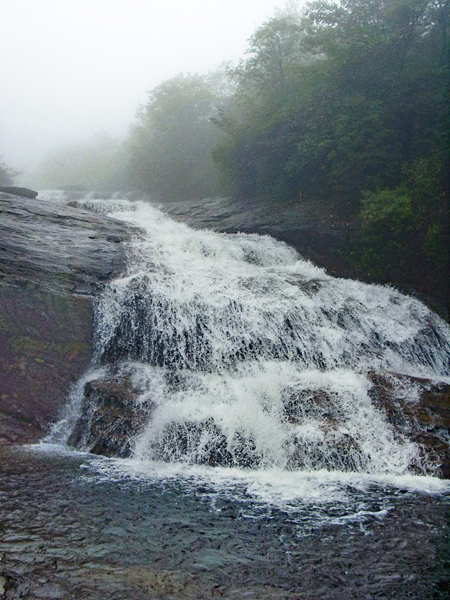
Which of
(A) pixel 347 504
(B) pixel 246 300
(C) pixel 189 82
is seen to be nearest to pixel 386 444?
(A) pixel 347 504

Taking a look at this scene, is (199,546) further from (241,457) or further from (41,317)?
(41,317)

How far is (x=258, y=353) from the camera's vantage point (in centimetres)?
924

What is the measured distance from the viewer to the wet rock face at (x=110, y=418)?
23.3 feet

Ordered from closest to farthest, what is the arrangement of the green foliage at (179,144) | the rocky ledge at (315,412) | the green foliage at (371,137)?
the rocky ledge at (315,412) → the green foliage at (371,137) → the green foliage at (179,144)

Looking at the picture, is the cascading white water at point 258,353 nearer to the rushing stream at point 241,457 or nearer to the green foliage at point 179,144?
the rushing stream at point 241,457

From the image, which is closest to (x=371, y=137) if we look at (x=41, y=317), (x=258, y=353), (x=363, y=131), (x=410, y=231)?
(x=363, y=131)

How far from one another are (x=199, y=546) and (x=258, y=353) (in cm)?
528

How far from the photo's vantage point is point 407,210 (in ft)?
44.4

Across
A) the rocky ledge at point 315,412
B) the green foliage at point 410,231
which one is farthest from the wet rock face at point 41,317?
the green foliage at point 410,231

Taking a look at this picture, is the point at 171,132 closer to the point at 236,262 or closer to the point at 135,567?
the point at 236,262

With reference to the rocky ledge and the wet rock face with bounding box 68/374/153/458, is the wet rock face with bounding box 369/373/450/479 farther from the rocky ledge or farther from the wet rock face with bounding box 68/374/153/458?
the wet rock face with bounding box 68/374/153/458

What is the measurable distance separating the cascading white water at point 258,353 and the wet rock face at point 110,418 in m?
0.18

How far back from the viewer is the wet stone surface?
11.4 ft

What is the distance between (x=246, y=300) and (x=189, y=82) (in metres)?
26.2
